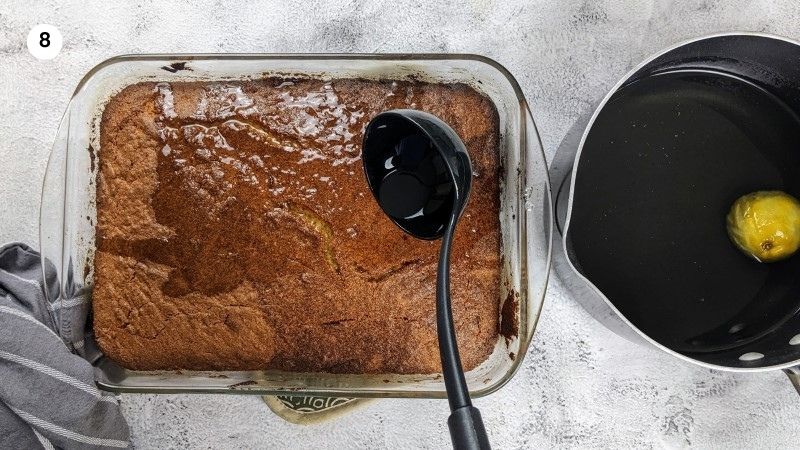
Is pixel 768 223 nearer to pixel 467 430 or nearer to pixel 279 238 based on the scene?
pixel 467 430

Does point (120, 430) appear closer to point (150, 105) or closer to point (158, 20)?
point (150, 105)

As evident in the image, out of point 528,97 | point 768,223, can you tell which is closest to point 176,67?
point 528,97

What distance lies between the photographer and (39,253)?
1.42 m

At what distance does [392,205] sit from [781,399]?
109 centimetres

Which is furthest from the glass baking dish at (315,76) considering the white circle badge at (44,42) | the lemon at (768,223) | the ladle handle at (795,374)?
the ladle handle at (795,374)

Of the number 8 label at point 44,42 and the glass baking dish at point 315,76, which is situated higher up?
the number 8 label at point 44,42

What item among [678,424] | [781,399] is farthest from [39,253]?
[781,399]

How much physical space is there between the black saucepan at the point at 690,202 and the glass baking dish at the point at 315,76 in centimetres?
12

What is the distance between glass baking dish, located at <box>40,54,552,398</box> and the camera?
1.30m

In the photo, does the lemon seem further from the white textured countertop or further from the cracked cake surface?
the cracked cake surface

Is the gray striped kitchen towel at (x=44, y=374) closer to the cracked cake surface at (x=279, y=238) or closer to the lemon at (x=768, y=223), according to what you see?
the cracked cake surface at (x=279, y=238)

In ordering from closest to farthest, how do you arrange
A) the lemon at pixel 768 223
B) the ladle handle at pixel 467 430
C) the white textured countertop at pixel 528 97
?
the ladle handle at pixel 467 430
the lemon at pixel 768 223
the white textured countertop at pixel 528 97

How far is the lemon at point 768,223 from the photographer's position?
4.16 feet

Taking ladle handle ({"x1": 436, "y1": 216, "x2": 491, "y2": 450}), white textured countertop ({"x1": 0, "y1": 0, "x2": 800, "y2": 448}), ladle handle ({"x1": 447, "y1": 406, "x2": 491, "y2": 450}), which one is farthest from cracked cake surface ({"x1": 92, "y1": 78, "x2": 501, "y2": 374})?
ladle handle ({"x1": 447, "y1": 406, "x2": 491, "y2": 450})
